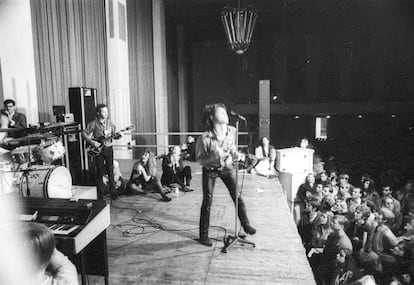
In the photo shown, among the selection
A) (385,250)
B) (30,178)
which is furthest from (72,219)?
(385,250)

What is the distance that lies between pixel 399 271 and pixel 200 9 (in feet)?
32.7

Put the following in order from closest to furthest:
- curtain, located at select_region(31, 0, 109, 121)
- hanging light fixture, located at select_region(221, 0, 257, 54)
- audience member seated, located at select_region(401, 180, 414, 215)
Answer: hanging light fixture, located at select_region(221, 0, 257, 54) → curtain, located at select_region(31, 0, 109, 121) → audience member seated, located at select_region(401, 180, 414, 215)

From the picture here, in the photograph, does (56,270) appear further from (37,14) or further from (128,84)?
(128,84)

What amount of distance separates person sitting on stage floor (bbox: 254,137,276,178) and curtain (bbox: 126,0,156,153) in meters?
3.96

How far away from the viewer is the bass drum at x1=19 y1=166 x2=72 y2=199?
2.85 metres

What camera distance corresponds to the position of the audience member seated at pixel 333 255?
14.7ft

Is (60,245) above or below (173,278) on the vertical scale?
above

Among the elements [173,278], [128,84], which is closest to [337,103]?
[128,84]

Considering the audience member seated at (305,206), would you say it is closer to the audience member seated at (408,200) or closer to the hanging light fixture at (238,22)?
the audience member seated at (408,200)

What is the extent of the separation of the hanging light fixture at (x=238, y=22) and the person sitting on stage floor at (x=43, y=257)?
127 inches

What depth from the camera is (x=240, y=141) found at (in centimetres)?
1305

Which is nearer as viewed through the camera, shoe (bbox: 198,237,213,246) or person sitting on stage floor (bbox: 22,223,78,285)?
person sitting on stage floor (bbox: 22,223,78,285)

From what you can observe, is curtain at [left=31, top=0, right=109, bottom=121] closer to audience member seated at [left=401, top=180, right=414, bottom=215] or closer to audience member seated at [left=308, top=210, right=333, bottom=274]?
audience member seated at [left=308, top=210, right=333, bottom=274]

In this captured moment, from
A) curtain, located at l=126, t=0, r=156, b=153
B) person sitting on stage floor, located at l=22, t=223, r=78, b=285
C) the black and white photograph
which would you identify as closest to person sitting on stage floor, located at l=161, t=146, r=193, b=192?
the black and white photograph
